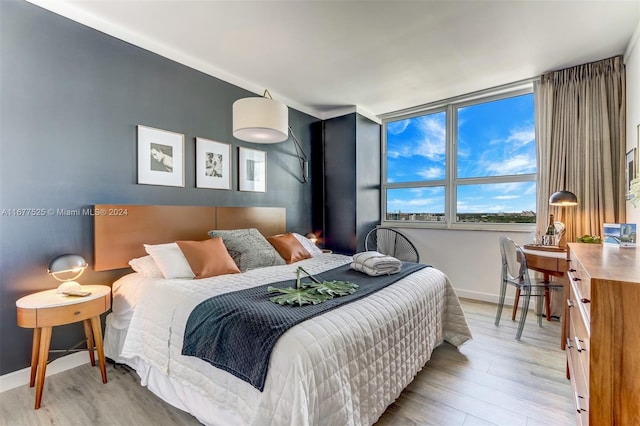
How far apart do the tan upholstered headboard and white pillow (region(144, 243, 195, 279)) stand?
0.64 ft

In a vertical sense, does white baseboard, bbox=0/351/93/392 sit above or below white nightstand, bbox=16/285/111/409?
below

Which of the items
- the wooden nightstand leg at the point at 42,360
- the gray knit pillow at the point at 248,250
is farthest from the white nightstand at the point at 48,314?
the gray knit pillow at the point at 248,250

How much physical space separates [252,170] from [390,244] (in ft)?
7.33

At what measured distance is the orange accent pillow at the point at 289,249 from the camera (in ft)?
9.93

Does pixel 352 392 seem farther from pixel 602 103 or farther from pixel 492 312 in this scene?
pixel 602 103

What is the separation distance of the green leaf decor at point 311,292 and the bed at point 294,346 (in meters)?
0.17

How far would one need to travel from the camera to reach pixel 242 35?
254 cm

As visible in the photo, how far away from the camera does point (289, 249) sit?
3068mm

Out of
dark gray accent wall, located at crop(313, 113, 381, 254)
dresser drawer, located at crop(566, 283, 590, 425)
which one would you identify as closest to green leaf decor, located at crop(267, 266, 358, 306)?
dresser drawer, located at crop(566, 283, 590, 425)

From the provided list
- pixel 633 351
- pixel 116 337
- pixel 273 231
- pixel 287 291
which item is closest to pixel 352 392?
pixel 287 291

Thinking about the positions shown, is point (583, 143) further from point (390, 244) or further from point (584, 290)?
point (584, 290)

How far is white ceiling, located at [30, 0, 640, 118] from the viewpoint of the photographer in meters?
2.20

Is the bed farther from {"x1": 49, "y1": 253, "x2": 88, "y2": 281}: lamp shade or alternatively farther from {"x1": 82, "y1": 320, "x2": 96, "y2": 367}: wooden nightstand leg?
{"x1": 49, "y1": 253, "x2": 88, "y2": 281}: lamp shade

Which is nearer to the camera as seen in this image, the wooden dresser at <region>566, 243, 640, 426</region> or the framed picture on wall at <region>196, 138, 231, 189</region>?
the wooden dresser at <region>566, 243, 640, 426</region>
